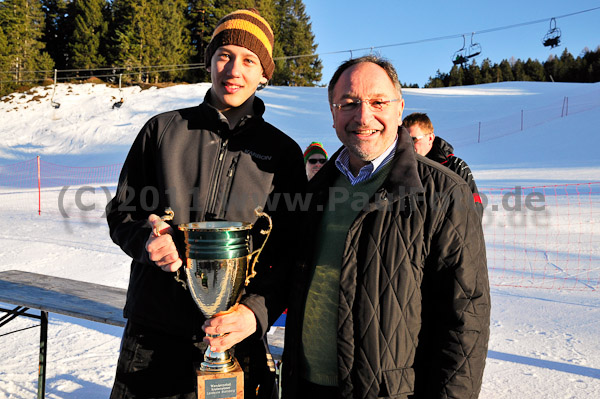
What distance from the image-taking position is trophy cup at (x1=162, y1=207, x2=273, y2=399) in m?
1.61

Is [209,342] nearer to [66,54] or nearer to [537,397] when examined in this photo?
[537,397]

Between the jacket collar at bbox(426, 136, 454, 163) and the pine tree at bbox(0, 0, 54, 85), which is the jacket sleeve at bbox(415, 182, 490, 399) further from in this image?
the pine tree at bbox(0, 0, 54, 85)

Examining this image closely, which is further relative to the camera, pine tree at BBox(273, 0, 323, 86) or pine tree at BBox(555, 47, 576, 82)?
pine tree at BBox(555, 47, 576, 82)

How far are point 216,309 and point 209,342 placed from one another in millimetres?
134

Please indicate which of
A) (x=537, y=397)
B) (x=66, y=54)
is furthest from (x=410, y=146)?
(x=66, y=54)

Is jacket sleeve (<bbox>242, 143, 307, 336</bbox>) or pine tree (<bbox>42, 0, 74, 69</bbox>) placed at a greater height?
pine tree (<bbox>42, 0, 74, 69</bbox>)

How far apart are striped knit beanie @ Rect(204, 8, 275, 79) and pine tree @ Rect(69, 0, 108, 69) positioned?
155ft

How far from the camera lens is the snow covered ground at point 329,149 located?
397 cm

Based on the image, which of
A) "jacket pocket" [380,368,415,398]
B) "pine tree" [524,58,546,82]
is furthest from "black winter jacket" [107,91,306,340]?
"pine tree" [524,58,546,82]

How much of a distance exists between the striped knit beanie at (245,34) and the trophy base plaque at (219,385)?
4.13 feet

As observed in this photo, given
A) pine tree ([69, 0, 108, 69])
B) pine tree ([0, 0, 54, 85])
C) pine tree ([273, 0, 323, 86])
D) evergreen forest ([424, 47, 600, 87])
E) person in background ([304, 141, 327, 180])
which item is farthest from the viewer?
evergreen forest ([424, 47, 600, 87])

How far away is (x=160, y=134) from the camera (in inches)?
72.6

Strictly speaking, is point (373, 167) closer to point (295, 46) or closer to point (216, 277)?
point (216, 277)

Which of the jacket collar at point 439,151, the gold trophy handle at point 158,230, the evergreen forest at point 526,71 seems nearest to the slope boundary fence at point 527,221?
the jacket collar at point 439,151
